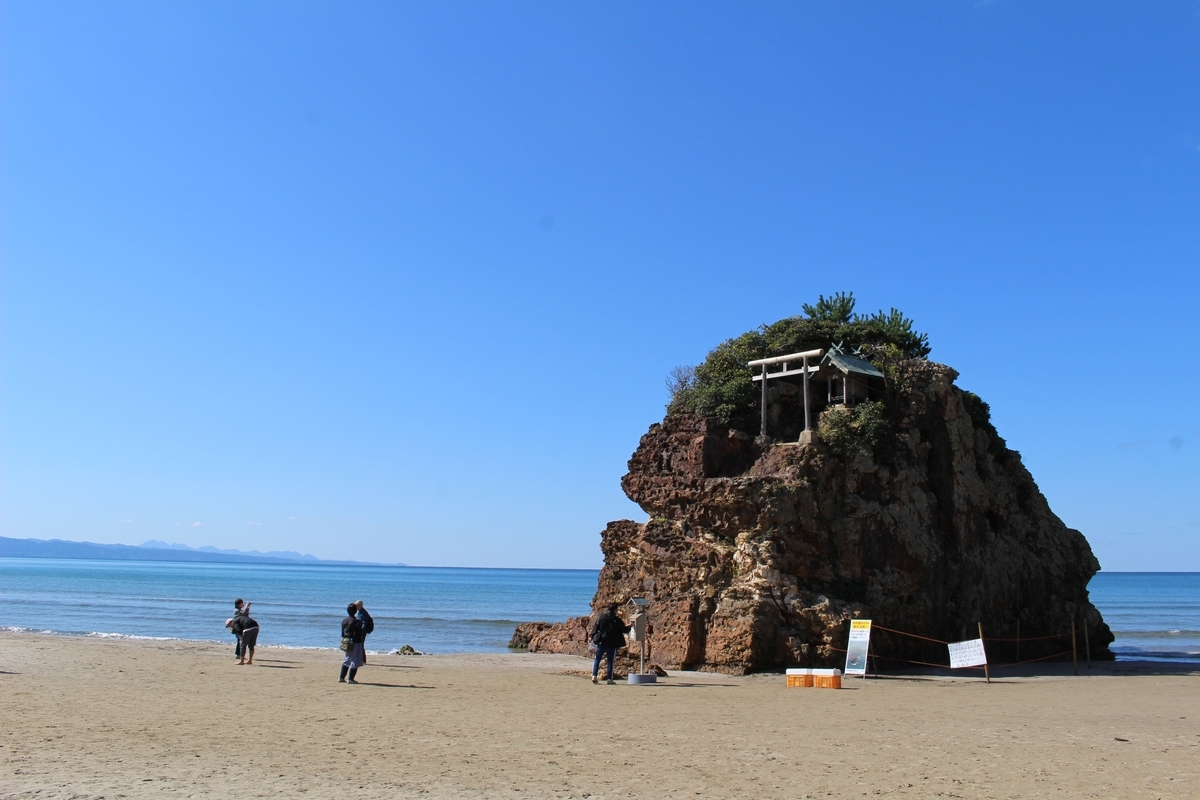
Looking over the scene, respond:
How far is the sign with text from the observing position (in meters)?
18.8

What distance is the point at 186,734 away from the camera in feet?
34.3

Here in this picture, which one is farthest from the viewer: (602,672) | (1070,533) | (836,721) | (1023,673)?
(1070,533)

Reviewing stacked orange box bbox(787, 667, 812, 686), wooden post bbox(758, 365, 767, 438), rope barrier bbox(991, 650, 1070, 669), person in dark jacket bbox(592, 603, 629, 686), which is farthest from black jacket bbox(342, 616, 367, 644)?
rope barrier bbox(991, 650, 1070, 669)

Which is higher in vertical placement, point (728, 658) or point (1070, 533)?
point (1070, 533)

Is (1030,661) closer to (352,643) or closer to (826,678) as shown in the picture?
(826,678)

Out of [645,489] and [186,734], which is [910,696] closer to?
[645,489]

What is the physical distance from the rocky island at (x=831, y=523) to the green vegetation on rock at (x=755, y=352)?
6 cm

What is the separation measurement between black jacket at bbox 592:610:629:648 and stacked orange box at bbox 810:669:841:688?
3784 mm

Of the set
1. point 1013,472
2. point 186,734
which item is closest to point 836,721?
point 186,734

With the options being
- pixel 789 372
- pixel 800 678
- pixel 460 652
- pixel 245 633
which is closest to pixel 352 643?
pixel 245 633

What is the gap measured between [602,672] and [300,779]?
12.2 m

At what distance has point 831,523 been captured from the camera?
21.8 metres

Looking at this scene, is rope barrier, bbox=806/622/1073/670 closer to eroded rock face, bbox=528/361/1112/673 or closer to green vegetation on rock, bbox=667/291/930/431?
eroded rock face, bbox=528/361/1112/673

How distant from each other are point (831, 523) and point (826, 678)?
519 cm
